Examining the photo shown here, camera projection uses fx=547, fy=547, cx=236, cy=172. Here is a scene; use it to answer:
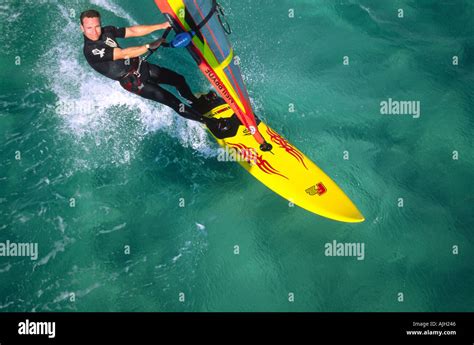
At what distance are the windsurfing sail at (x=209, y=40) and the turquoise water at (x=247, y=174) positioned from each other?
12.5 feet

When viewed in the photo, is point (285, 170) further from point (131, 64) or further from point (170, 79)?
point (131, 64)

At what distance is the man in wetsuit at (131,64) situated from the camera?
46.5ft

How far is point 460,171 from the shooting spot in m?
18.0

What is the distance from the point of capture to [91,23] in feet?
45.8

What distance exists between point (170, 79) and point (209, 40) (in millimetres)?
3571

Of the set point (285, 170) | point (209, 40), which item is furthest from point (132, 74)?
point (285, 170)

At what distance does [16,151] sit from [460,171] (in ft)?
47.6

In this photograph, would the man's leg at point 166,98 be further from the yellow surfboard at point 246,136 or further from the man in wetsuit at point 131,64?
the yellow surfboard at point 246,136

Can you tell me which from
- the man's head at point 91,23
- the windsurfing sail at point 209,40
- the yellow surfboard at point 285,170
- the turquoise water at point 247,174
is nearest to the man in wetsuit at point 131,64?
the man's head at point 91,23

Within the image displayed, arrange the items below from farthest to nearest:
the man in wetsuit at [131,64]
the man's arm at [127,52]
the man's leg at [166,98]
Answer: the man's leg at [166,98] → the man's arm at [127,52] → the man in wetsuit at [131,64]

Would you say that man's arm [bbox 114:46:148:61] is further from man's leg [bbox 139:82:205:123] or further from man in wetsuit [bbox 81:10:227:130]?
man's leg [bbox 139:82:205:123]

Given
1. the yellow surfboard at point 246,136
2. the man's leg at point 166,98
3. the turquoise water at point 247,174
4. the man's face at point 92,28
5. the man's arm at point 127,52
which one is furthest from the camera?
the man's leg at point 166,98

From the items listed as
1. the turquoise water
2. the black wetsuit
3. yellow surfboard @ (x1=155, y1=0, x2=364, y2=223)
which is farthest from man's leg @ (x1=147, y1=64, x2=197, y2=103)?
the turquoise water

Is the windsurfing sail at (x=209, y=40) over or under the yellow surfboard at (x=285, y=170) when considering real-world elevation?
over
